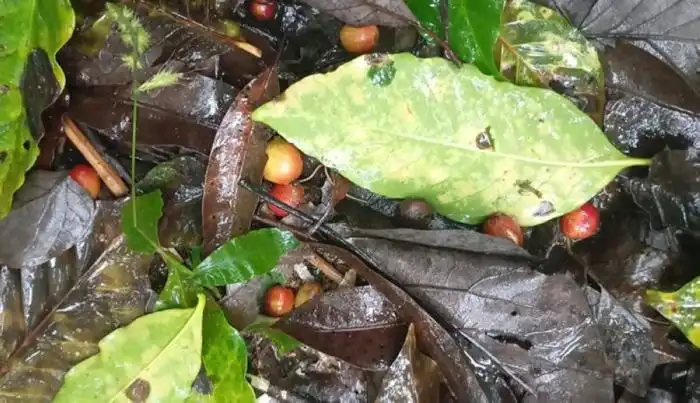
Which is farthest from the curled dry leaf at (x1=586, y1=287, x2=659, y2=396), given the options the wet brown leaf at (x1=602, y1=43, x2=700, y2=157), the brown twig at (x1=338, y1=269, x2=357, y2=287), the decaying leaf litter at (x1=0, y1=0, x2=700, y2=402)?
the brown twig at (x1=338, y1=269, x2=357, y2=287)

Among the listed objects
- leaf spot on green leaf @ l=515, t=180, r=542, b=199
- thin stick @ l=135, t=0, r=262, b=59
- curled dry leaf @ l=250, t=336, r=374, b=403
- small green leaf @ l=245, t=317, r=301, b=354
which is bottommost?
curled dry leaf @ l=250, t=336, r=374, b=403

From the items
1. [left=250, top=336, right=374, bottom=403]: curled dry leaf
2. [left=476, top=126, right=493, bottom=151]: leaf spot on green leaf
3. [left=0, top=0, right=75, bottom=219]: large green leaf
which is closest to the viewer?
[left=0, top=0, right=75, bottom=219]: large green leaf

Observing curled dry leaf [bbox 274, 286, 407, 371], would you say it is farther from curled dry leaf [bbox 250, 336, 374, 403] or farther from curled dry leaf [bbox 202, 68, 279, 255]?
curled dry leaf [bbox 202, 68, 279, 255]

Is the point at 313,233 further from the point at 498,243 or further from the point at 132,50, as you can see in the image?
the point at 132,50

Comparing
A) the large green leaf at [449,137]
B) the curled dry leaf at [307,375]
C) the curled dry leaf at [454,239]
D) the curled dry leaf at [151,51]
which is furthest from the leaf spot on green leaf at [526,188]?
the curled dry leaf at [151,51]

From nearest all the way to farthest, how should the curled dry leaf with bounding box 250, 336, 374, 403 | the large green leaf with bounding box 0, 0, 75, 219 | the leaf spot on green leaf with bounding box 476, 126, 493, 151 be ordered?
1. the large green leaf with bounding box 0, 0, 75, 219
2. the leaf spot on green leaf with bounding box 476, 126, 493, 151
3. the curled dry leaf with bounding box 250, 336, 374, 403

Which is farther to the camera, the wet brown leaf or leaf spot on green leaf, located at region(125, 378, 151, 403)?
the wet brown leaf

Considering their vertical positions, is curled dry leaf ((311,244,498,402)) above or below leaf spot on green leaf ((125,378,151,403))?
above
